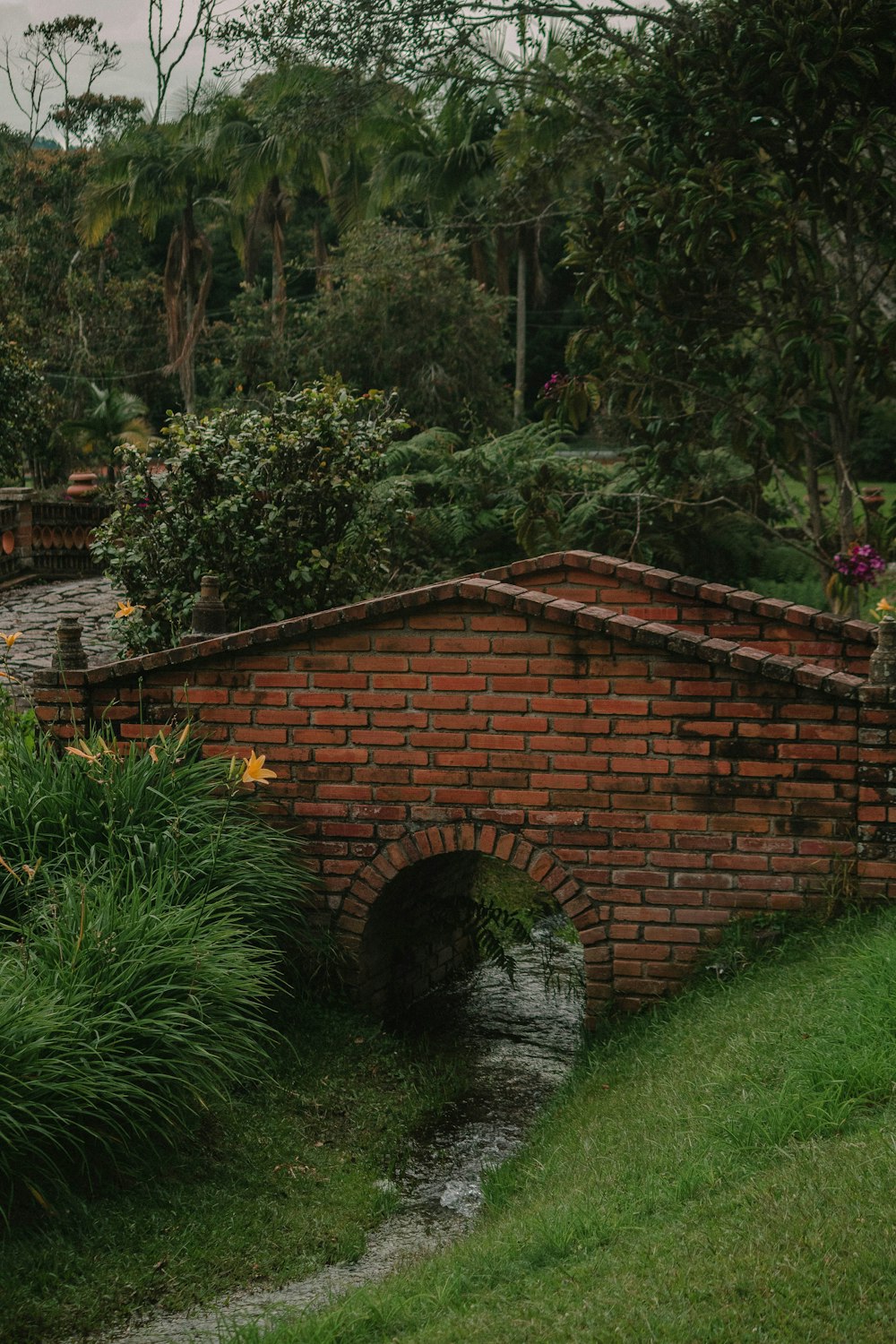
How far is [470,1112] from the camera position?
6.97 meters

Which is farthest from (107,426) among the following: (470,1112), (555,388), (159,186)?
(470,1112)

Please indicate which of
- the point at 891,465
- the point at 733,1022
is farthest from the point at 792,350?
the point at 891,465

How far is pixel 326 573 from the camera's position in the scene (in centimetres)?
946

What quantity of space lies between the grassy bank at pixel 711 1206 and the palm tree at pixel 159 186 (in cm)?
2592

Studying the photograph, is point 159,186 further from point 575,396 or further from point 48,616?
point 575,396

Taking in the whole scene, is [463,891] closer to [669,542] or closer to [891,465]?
[669,542]

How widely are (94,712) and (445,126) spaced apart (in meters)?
15.2

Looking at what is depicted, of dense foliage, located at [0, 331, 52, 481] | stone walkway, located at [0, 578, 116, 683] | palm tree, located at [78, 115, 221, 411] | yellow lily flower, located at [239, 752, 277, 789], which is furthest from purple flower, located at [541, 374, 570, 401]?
palm tree, located at [78, 115, 221, 411]

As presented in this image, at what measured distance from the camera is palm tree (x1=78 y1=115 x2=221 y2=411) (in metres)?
31.0

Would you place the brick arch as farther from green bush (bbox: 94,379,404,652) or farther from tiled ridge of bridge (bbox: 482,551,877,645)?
green bush (bbox: 94,379,404,652)

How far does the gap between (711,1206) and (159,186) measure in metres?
31.0

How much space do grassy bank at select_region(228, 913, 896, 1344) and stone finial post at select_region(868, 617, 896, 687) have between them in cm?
119

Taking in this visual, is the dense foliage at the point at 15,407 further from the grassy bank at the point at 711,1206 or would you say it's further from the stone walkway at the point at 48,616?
the grassy bank at the point at 711,1206

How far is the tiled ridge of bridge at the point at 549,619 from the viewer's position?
6.72 metres
